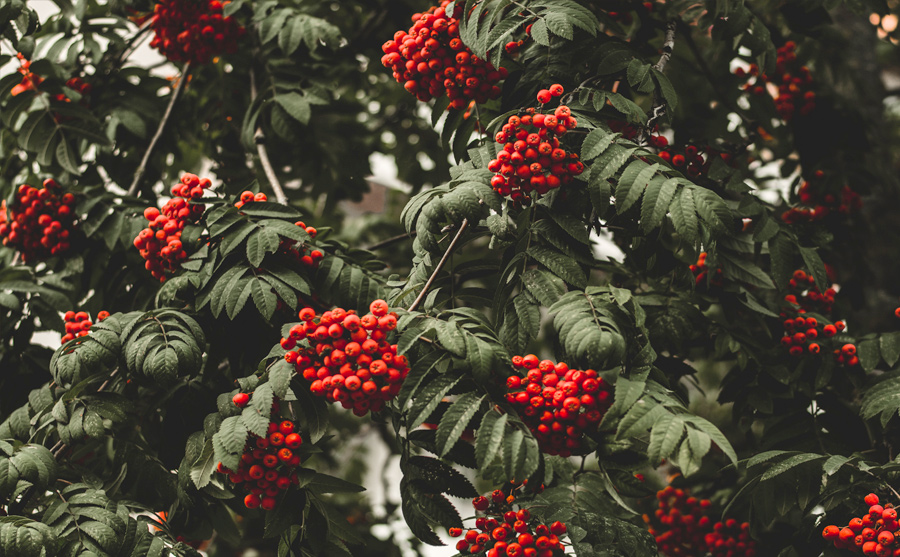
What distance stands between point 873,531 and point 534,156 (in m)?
1.66

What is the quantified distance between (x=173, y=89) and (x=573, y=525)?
3.55m

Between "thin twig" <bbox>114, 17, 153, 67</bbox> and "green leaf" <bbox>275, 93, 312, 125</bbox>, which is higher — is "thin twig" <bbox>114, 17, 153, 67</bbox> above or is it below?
above

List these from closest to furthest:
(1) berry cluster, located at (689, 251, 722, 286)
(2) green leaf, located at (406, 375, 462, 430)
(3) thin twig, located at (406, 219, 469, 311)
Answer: (2) green leaf, located at (406, 375, 462, 430) → (3) thin twig, located at (406, 219, 469, 311) → (1) berry cluster, located at (689, 251, 722, 286)

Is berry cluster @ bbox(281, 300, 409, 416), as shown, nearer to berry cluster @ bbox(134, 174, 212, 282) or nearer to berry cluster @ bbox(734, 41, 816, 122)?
berry cluster @ bbox(134, 174, 212, 282)

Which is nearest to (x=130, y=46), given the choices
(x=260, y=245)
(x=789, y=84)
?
(x=260, y=245)

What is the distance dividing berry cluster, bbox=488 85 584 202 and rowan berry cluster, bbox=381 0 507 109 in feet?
1.53

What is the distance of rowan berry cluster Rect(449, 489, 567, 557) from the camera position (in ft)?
8.03

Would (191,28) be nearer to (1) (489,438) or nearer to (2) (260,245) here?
(2) (260,245)

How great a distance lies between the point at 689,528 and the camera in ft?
12.2

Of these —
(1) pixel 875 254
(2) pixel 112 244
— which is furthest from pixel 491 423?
(1) pixel 875 254

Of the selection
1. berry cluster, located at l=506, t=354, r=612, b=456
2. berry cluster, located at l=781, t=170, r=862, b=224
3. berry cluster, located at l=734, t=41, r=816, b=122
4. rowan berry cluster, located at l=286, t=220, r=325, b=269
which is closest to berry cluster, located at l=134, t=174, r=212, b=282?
rowan berry cluster, located at l=286, t=220, r=325, b=269

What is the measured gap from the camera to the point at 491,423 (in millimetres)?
2193

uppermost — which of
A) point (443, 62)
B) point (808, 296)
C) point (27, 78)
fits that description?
point (443, 62)

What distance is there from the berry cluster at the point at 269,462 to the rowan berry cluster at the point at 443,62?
1416mm
